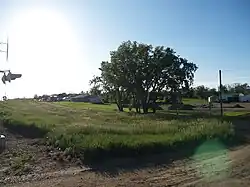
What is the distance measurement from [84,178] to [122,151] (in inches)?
137

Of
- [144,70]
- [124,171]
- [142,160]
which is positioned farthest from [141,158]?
[144,70]

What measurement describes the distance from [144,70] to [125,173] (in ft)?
124

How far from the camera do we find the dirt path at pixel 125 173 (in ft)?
33.2

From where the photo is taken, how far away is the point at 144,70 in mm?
48875

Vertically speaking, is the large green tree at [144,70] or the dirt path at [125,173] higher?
the large green tree at [144,70]

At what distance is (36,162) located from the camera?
12.9 metres

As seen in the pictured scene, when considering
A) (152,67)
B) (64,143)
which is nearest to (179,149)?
(64,143)

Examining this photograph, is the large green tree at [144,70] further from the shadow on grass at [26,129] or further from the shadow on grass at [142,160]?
the shadow on grass at [142,160]

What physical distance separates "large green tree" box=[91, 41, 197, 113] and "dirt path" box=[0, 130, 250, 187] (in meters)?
34.9

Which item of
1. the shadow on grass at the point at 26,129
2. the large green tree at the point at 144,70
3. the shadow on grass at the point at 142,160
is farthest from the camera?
the large green tree at the point at 144,70

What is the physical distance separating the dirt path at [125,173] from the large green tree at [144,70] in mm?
34851

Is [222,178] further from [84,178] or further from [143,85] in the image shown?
[143,85]

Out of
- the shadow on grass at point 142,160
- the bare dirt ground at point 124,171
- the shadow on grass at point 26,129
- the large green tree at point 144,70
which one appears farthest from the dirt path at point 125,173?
the large green tree at point 144,70

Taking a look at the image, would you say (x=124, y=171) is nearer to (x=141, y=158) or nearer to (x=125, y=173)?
(x=125, y=173)
